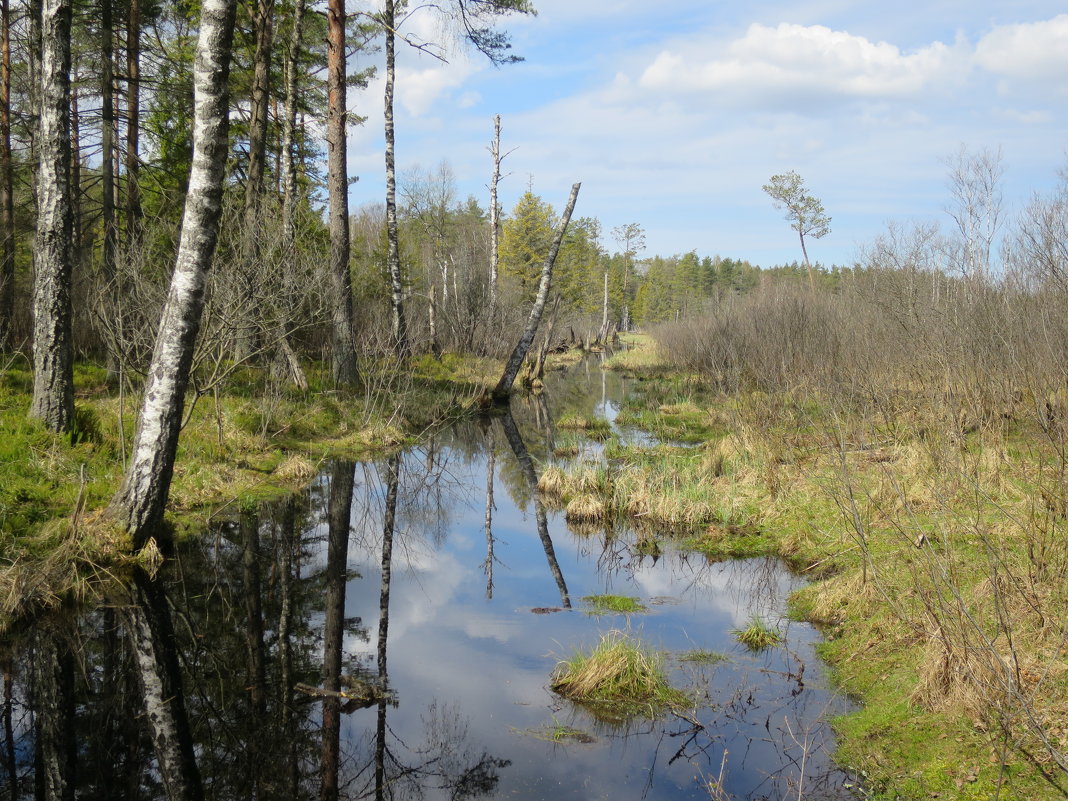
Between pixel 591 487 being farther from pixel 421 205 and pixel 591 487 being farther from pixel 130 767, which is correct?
pixel 421 205

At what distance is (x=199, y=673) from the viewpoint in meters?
5.15

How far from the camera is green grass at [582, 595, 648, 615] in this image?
6.98m

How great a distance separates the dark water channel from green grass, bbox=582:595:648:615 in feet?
0.36

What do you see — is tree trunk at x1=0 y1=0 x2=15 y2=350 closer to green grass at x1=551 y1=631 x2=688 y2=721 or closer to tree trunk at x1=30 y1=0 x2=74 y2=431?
tree trunk at x1=30 y1=0 x2=74 y2=431

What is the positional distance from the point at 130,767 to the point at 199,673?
3.49 feet

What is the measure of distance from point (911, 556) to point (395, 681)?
398 cm

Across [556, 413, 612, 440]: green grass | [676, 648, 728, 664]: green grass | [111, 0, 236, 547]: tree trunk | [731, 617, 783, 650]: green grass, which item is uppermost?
[111, 0, 236, 547]: tree trunk

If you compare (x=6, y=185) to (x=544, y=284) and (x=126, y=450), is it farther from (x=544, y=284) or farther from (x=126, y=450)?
→ (x=544, y=284)

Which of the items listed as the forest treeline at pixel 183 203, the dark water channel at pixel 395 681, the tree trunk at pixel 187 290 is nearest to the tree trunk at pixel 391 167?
the forest treeline at pixel 183 203

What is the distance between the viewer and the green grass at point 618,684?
5148 millimetres

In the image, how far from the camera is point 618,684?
5309 mm

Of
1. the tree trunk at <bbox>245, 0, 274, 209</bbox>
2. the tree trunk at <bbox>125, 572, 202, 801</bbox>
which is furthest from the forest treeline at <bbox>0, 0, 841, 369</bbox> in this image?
the tree trunk at <bbox>125, 572, 202, 801</bbox>

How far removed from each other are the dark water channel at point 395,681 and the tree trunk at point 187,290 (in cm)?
84

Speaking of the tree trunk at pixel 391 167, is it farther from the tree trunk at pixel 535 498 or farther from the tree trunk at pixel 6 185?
the tree trunk at pixel 6 185
